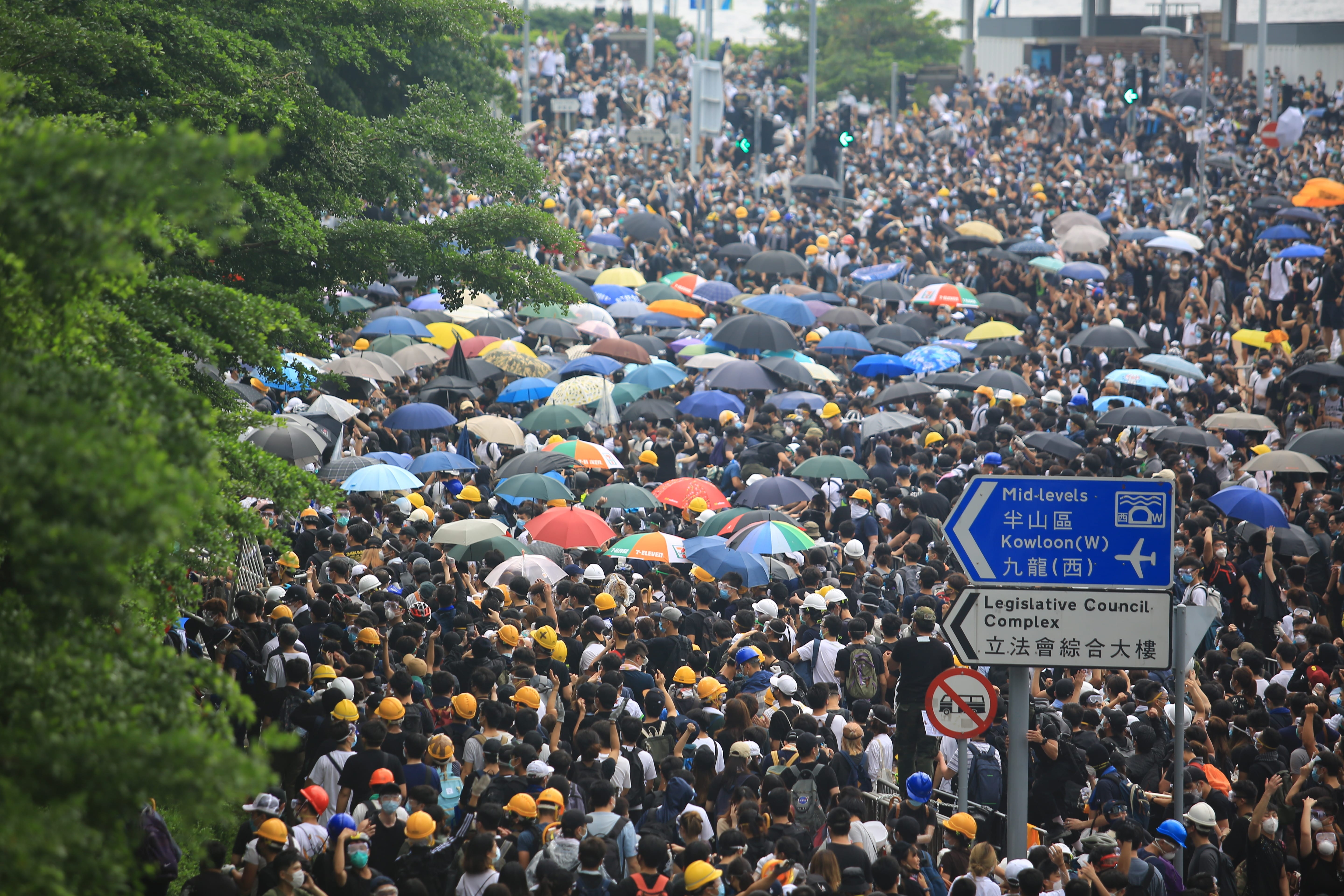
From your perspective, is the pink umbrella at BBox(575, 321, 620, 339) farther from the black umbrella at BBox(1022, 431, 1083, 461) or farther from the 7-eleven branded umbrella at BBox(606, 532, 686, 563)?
the 7-eleven branded umbrella at BBox(606, 532, 686, 563)

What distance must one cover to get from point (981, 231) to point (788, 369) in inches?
440

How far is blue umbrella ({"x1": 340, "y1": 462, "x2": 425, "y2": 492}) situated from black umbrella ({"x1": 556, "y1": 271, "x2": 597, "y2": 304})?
8.99 m

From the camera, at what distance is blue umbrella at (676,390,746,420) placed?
1839cm

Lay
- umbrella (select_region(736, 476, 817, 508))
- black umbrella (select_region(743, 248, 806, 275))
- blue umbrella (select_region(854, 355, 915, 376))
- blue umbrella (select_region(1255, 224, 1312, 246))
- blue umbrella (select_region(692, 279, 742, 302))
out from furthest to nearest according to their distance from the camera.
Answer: black umbrella (select_region(743, 248, 806, 275)) → blue umbrella (select_region(1255, 224, 1312, 246)) → blue umbrella (select_region(692, 279, 742, 302)) → blue umbrella (select_region(854, 355, 915, 376)) → umbrella (select_region(736, 476, 817, 508))

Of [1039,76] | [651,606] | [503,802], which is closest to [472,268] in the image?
[651,606]

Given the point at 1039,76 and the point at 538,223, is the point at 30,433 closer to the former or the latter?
the point at 538,223

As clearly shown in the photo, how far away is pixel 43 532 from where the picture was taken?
418 cm

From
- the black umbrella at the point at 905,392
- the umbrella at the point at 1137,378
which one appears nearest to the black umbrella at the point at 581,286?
the black umbrella at the point at 905,392

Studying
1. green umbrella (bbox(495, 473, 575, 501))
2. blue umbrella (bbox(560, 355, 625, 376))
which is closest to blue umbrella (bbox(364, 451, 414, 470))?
green umbrella (bbox(495, 473, 575, 501))

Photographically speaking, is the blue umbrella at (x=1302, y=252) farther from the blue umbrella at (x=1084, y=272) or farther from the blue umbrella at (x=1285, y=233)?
the blue umbrella at (x=1084, y=272)

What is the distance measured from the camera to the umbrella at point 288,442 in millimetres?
13945

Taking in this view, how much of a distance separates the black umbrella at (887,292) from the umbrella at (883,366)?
3.88m

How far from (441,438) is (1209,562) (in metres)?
9.71

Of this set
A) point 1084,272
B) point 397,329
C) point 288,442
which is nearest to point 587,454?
point 288,442
